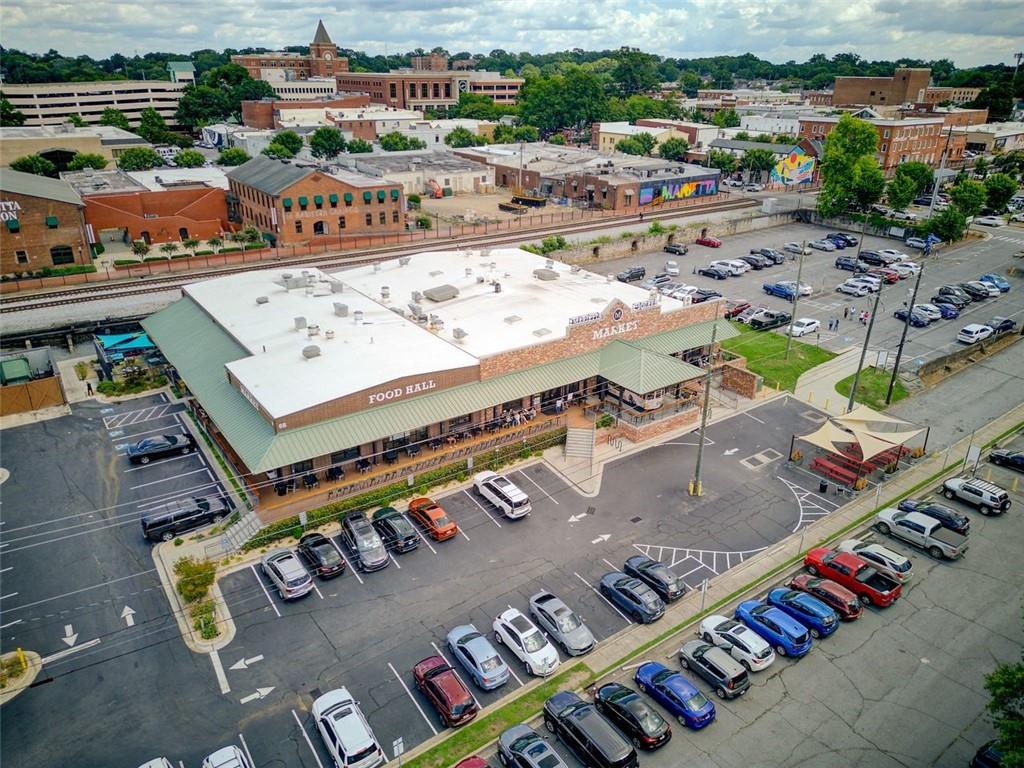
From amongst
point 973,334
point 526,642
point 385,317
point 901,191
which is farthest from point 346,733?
point 901,191

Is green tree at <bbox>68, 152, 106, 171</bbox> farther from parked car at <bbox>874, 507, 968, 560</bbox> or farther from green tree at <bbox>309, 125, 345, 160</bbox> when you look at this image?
parked car at <bbox>874, 507, 968, 560</bbox>

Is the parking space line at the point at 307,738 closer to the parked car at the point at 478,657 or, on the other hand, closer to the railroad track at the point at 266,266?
the parked car at the point at 478,657

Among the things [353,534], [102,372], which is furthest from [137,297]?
[353,534]

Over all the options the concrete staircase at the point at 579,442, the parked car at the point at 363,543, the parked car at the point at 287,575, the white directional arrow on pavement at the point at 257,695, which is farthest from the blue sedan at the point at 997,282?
the white directional arrow on pavement at the point at 257,695

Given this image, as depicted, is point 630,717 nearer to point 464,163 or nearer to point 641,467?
point 641,467

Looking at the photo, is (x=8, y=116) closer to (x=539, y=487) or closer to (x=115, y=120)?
(x=115, y=120)

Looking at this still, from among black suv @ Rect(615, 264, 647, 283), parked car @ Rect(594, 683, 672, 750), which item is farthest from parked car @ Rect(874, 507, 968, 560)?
black suv @ Rect(615, 264, 647, 283)
